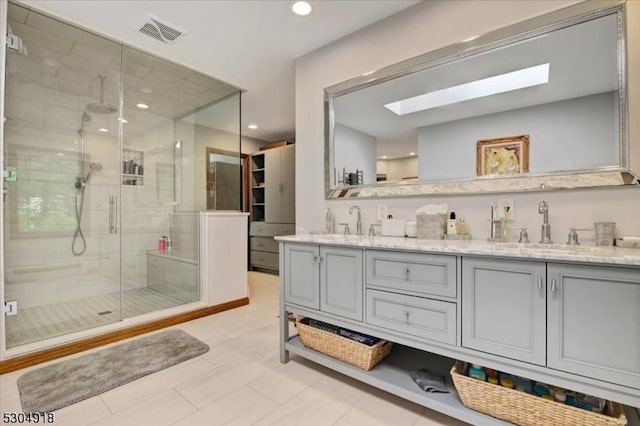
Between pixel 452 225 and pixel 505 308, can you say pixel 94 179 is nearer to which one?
pixel 452 225

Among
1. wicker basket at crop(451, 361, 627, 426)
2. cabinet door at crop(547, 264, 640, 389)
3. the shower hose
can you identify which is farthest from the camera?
the shower hose

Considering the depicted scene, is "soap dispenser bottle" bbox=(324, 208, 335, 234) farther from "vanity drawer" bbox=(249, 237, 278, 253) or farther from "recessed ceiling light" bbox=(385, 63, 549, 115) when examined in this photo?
"vanity drawer" bbox=(249, 237, 278, 253)

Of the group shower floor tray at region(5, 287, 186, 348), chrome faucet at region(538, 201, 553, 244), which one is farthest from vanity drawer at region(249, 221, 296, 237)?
chrome faucet at region(538, 201, 553, 244)

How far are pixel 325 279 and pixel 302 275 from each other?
20 centimetres

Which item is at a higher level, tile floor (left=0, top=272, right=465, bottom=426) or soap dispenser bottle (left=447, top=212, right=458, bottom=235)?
soap dispenser bottle (left=447, top=212, right=458, bottom=235)

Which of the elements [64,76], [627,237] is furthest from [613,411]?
[64,76]

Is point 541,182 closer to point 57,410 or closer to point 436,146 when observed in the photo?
point 436,146

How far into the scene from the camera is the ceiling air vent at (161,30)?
2.37 m

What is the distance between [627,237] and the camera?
143 centimetres

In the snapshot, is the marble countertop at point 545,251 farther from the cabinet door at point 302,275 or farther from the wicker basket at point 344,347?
the wicker basket at point 344,347

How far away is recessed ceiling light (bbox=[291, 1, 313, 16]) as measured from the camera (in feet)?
7.01

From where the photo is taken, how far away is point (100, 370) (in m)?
2.03

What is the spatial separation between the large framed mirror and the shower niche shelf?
2443 mm

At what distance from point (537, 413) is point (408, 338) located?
0.59 m
